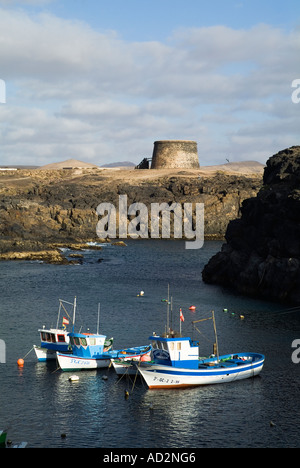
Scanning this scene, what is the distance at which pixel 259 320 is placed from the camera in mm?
69500

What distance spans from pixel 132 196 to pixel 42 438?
163m

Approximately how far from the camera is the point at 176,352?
47.8m

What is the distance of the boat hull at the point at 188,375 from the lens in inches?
1838

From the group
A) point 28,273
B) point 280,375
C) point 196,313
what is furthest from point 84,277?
point 280,375

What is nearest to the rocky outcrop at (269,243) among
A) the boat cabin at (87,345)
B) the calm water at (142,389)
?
the calm water at (142,389)

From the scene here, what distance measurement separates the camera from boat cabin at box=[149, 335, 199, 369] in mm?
47688

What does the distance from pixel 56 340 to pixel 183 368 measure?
43.9 ft

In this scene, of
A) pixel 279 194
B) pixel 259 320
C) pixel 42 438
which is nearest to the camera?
pixel 42 438

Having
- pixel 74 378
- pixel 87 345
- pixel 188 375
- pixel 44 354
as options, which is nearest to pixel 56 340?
pixel 44 354

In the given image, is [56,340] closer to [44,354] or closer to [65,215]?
[44,354]

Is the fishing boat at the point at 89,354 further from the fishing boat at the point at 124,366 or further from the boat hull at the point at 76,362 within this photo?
the fishing boat at the point at 124,366
